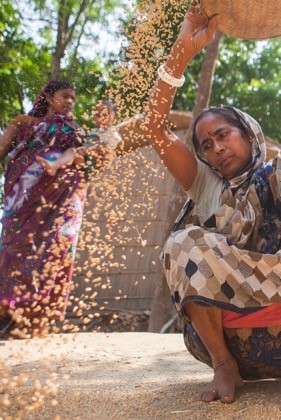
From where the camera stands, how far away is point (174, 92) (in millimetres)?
3115

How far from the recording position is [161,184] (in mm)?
8211

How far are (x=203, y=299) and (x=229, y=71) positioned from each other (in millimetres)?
12985

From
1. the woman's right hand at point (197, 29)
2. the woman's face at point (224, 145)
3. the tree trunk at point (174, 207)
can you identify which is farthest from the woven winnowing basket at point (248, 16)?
the tree trunk at point (174, 207)

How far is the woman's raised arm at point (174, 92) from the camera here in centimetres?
297

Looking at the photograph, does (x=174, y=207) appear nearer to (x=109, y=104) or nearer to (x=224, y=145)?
(x=109, y=104)

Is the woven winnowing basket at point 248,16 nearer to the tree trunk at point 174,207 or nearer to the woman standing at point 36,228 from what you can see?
the woman standing at point 36,228

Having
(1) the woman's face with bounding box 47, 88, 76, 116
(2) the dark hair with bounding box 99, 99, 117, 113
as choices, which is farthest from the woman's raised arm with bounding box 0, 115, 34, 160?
(2) the dark hair with bounding box 99, 99, 117, 113

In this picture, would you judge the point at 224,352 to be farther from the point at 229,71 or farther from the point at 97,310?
the point at 229,71

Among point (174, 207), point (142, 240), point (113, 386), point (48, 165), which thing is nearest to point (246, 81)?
point (142, 240)

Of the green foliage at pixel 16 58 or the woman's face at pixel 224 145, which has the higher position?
the green foliage at pixel 16 58

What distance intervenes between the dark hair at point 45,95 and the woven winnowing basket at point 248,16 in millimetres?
837

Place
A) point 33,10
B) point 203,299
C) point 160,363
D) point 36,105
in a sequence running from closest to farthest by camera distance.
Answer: point 203,299, point 33,10, point 160,363, point 36,105

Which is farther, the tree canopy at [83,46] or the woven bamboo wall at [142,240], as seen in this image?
the woven bamboo wall at [142,240]

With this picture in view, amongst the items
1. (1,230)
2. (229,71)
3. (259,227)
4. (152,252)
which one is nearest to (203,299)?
(259,227)
